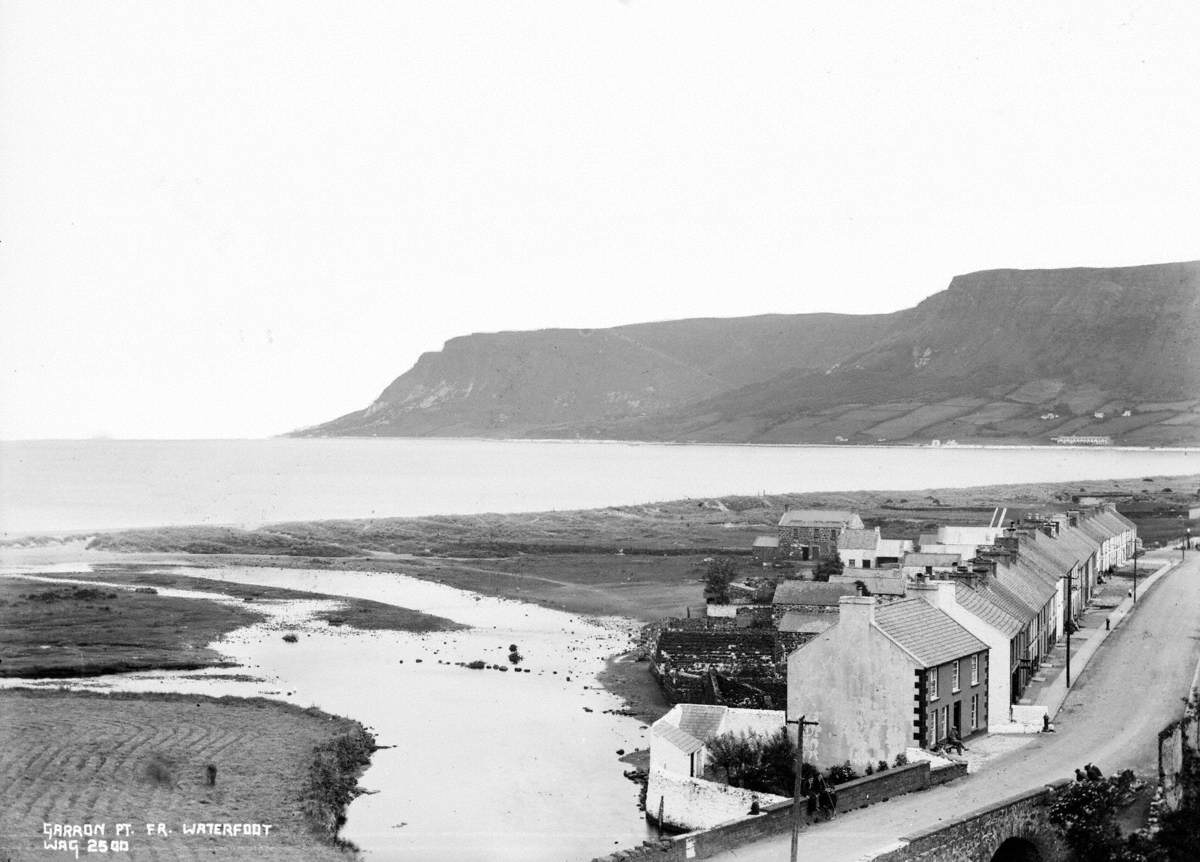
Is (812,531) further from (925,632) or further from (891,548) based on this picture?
(925,632)

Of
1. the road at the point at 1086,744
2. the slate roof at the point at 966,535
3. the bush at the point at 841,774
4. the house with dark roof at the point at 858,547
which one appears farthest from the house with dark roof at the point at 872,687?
the house with dark roof at the point at 858,547

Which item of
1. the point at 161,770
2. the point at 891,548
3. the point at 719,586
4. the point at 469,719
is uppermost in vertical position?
the point at 891,548

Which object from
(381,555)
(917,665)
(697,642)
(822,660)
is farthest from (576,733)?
(381,555)

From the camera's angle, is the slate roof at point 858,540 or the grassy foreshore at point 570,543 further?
the grassy foreshore at point 570,543

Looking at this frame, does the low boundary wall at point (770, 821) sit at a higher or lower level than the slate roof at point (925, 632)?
lower

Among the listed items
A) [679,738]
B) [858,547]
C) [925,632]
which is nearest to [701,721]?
[679,738]

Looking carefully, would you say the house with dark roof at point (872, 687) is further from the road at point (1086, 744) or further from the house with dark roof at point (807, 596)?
the house with dark roof at point (807, 596)
